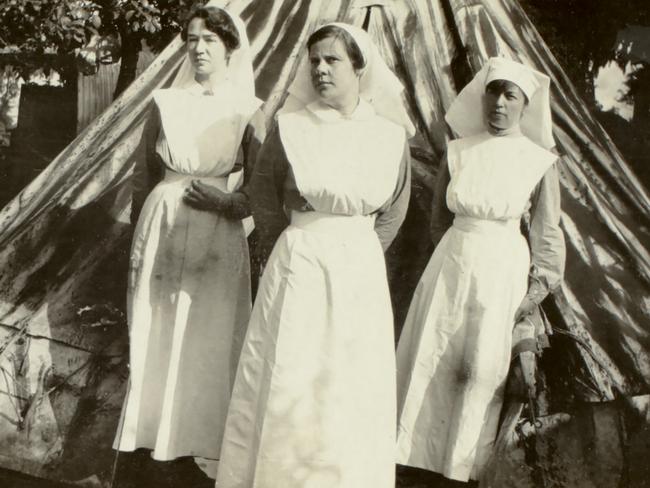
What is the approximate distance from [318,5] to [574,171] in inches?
64.1

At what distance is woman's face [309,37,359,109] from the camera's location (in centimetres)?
295

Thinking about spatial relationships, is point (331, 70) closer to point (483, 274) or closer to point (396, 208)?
point (396, 208)

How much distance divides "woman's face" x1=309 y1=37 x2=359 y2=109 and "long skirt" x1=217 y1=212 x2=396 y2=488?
18.2 inches

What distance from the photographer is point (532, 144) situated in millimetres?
3459

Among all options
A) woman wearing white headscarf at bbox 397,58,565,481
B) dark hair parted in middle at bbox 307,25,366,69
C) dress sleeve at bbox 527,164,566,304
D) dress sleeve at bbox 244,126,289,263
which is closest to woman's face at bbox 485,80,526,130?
woman wearing white headscarf at bbox 397,58,565,481

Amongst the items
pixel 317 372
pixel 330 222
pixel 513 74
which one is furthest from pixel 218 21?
pixel 317 372

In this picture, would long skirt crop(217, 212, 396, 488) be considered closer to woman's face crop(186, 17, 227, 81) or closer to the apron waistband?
the apron waistband

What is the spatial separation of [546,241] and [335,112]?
1.07 m

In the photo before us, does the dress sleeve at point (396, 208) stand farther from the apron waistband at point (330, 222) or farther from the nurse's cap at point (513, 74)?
the nurse's cap at point (513, 74)

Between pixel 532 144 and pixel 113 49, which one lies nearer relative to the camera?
pixel 532 144

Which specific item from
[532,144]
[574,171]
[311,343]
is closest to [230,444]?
[311,343]

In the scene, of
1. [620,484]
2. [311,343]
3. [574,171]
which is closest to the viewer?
[311,343]

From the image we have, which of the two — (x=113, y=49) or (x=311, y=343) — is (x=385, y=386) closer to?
(x=311, y=343)

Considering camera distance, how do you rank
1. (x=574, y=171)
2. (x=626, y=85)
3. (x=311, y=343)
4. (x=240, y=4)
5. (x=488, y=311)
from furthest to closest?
(x=626, y=85)
(x=240, y=4)
(x=574, y=171)
(x=488, y=311)
(x=311, y=343)
